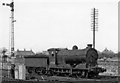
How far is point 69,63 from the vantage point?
29922 mm

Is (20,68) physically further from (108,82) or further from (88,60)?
(88,60)

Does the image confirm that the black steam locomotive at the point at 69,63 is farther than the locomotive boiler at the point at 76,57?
No

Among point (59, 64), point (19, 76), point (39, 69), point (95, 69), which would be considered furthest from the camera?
point (39, 69)

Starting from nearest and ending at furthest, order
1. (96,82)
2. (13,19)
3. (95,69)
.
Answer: (96,82) → (95,69) → (13,19)

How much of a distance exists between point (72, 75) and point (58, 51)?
14.6 feet

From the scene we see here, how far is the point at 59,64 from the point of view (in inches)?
1220

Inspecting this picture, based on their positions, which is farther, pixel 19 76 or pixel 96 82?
pixel 19 76

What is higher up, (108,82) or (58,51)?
(58,51)

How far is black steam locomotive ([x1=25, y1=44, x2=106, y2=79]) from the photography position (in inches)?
1078

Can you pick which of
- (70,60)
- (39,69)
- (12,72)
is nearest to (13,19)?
(39,69)

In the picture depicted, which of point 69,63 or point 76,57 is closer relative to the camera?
point 76,57

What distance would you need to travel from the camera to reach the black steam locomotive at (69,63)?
27372 mm

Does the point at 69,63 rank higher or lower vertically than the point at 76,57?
lower

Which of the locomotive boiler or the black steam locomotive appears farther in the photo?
the locomotive boiler
